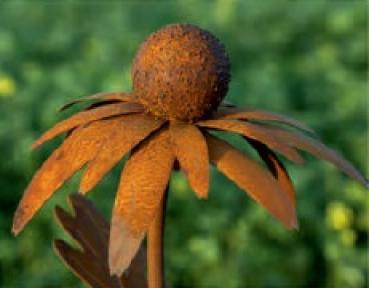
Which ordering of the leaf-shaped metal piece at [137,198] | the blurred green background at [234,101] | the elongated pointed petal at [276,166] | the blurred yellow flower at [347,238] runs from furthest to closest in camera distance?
1. the blurred yellow flower at [347,238]
2. the blurred green background at [234,101]
3. the elongated pointed petal at [276,166]
4. the leaf-shaped metal piece at [137,198]

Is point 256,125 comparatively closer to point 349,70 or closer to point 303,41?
point 349,70

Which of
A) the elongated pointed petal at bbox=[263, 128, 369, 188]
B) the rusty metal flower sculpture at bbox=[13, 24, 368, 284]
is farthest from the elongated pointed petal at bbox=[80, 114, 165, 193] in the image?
the elongated pointed petal at bbox=[263, 128, 369, 188]

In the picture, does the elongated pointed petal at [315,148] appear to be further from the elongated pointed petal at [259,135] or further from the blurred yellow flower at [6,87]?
the blurred yellow flower at [6,87]

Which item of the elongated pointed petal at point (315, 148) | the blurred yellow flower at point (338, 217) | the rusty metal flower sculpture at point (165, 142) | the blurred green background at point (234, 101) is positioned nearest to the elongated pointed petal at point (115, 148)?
the rusty metal flower sculpture at point (165, 142)

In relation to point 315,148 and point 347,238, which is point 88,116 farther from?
point 347,238

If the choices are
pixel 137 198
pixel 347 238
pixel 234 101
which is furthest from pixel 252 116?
pixel 234 101

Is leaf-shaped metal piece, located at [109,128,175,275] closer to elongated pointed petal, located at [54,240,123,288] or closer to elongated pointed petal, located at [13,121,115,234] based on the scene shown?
elongated pointed petal, located at [13,121,115,234]

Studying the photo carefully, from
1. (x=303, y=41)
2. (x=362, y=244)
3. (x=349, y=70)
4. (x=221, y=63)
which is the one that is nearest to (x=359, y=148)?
(x=362, y=244)
